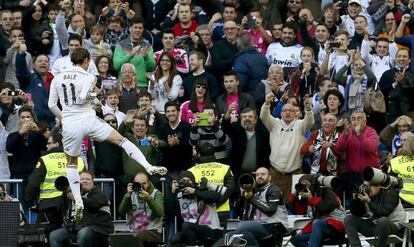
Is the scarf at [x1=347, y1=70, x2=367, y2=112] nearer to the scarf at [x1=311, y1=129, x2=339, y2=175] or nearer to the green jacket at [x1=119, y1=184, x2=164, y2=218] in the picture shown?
the scarf at [x1=311, y1=129, x2=339, y2=175]

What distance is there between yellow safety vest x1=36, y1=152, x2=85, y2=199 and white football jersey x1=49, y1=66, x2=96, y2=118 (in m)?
1.03

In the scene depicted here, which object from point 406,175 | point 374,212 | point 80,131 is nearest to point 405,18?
point 406,175

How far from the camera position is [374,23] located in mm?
34094

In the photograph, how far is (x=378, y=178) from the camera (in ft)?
88.8

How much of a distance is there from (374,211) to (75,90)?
4251 mm

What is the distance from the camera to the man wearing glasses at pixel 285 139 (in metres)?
29.5

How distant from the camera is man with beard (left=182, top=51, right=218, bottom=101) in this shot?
31.0m

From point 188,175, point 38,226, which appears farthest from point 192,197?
point 38,226

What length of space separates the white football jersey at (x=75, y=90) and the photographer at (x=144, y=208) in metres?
1.32

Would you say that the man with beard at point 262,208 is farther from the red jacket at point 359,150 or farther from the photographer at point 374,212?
the red jacket at point 359,150

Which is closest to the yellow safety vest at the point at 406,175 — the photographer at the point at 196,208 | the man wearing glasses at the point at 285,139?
the man wearing glasses at the point at 285,139

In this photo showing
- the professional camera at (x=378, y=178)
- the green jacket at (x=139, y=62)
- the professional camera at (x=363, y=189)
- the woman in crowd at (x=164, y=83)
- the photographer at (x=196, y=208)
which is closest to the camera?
the professional camera at (x=378, y=178)

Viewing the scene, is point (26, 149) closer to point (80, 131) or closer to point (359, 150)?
point (80, 131)

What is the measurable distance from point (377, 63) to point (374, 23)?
80.3 inches
